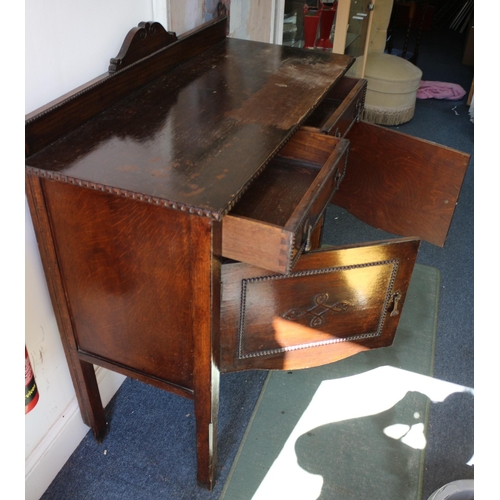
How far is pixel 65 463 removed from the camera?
4.45 feet

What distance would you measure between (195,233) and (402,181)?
0.95 metres

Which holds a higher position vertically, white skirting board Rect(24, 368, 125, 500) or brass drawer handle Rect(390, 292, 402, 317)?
brass drawer handle Rect(390, 292, 402, 317)

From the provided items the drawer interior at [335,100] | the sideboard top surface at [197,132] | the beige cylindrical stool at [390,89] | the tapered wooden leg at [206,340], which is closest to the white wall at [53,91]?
the sideboard top surface at [197,132]

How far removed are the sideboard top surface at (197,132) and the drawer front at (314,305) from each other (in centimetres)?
19

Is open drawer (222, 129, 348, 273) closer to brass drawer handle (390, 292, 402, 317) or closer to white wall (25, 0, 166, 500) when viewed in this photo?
brass drawer handle (390, 292, 402, 317)

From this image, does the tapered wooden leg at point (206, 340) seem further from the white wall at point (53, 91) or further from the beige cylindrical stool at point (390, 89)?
the beige cylindrical stool at point (390, 89)

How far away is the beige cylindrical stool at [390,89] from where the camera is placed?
300 cm

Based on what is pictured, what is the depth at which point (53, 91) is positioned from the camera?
3.43 feet

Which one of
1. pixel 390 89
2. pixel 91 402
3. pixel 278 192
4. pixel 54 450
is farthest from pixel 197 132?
pixel 390 89

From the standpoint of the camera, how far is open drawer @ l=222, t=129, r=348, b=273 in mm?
888

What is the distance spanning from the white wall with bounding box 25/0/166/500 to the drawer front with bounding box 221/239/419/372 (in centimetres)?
42

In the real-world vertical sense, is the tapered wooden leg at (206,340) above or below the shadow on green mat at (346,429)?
above

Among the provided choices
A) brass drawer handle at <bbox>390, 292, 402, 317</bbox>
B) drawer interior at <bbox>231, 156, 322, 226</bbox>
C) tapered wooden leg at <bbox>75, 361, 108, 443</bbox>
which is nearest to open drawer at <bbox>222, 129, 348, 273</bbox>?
drawer interior at <bbox>231, 156, 322, 226</bbox>
